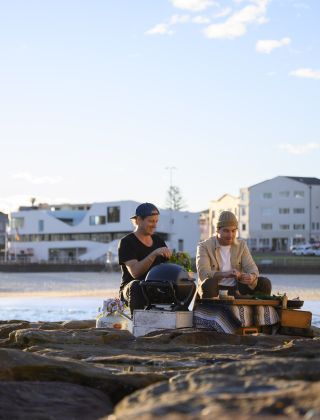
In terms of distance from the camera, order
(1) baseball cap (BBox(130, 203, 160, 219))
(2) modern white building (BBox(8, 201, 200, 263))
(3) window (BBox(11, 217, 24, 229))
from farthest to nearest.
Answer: (3) window (BBox(11, 217, 24, 229)) < (2) modern white building (BBox(8, 201, 200, 263)) < (1) baseball cap (BBox(130, 203, 160, 219))

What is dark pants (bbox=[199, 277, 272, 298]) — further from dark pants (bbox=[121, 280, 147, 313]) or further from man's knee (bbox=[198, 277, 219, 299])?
dark pants (bbox=[121, 280, 147, 313])

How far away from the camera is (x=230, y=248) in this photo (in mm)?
Result: 9125

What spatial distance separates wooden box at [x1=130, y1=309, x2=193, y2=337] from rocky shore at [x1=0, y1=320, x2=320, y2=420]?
53cm

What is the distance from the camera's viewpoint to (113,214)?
11088 centimetres

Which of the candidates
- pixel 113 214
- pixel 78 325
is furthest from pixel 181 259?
pixel 113 214

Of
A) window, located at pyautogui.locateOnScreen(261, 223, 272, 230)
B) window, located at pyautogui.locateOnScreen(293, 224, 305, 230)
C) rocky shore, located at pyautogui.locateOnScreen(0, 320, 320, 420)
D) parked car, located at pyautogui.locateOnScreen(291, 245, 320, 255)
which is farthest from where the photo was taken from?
window, located at pyautogui.locateOnScreen(261, 223, 272, 230)

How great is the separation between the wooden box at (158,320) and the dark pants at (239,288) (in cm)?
24

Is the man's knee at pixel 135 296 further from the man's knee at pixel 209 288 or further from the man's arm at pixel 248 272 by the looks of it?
the man's arm at pixel 248 272

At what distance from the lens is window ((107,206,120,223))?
4338 inches

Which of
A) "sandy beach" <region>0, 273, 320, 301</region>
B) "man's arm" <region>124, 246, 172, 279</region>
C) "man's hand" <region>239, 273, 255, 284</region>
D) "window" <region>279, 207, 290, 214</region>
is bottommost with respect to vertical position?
"sandy beach" <region>0, 273, 320, 301</region>

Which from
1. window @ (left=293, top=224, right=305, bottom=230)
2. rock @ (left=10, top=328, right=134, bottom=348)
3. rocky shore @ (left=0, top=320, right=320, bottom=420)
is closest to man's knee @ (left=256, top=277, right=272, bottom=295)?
rocky shore @ (left=0, top=320, right=320, bottom=420)

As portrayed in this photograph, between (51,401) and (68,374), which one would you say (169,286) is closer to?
(68,374)

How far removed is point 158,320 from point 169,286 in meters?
0.33

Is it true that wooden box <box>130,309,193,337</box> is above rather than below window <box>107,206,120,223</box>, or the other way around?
below
